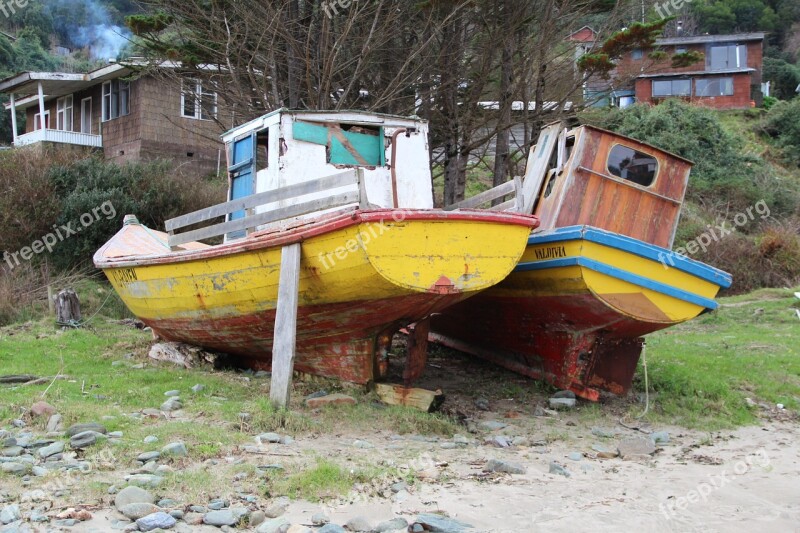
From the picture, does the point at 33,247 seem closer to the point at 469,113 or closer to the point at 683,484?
the point at 469,113

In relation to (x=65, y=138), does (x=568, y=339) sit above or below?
below

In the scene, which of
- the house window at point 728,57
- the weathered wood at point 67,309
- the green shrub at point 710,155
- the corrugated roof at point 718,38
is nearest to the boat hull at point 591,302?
the weathered wood at point 67,309

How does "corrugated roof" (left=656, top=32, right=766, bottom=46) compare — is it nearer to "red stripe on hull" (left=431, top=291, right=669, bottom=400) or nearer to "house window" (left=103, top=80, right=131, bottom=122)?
"house window" (left=103, top=80, right=131, bottom=122)

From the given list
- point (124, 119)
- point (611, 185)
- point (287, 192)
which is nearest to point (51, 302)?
point (287, 192)

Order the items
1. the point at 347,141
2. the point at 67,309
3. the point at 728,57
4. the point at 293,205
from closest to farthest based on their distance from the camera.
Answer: the point at 293,205 → the point at 347,141 → the point at 67,309 → the point at 728,57

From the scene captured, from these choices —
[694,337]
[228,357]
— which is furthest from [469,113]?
[228,357]

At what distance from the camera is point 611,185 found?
27.6 ft

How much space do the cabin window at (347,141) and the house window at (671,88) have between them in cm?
3487

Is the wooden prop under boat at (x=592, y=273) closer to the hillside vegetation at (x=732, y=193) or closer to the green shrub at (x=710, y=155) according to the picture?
the hillside vegetation at (x=732, y=193)

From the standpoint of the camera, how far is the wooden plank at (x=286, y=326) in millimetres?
6707

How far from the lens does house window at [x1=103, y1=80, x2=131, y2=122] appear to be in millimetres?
26562

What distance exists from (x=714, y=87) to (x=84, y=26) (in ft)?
153

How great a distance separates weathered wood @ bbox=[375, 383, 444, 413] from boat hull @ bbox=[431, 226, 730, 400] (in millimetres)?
1582

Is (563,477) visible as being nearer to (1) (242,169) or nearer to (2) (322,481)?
(2) (322,481)
